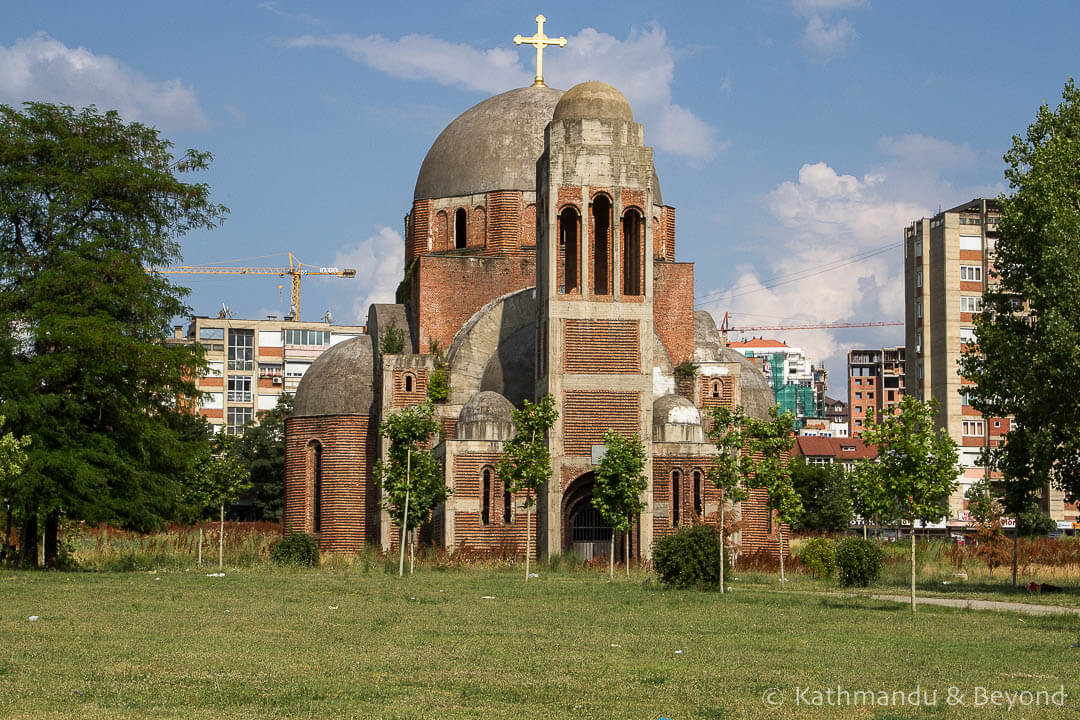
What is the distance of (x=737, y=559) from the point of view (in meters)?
40.8

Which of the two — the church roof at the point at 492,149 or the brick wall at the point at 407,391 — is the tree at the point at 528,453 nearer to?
the brick wall at the point at 407,391

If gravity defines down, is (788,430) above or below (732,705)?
above

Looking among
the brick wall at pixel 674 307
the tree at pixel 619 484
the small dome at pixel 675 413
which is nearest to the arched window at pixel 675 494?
the small dome at pixel 675 413

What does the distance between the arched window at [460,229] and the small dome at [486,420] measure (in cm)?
972

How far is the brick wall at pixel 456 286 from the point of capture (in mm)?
48062

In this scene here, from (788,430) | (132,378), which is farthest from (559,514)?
(132,378)

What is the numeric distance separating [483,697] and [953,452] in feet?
42.4

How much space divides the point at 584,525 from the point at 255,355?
74149 millimetres

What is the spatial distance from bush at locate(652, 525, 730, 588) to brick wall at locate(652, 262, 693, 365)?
64.8 feet

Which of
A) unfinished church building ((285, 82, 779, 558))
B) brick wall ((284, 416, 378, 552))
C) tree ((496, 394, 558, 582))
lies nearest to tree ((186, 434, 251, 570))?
unfinished church building ((285, 82, 779, 558))

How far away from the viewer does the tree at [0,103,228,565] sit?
30875mm

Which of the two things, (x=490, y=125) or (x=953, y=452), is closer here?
(x=953, y=452)

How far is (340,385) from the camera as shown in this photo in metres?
48.5

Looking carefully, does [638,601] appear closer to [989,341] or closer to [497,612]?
[497,612]
